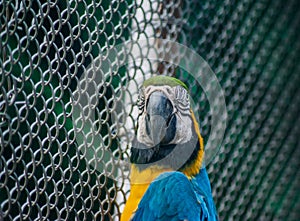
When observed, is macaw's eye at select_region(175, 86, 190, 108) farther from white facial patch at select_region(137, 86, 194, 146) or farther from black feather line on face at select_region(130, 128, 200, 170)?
black feather line on face at select_region(130, 128, 200, 170)

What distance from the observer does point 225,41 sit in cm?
192

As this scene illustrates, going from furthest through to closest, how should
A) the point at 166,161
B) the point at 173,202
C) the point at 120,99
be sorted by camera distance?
the point at 120,99 < the point at 166,161 < the point at 173,202

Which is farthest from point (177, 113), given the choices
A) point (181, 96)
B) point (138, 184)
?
point (138, 184)

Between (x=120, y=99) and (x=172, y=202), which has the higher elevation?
(x=120, y=99)

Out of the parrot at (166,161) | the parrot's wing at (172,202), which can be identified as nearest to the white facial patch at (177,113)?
the parrot at (166,161)

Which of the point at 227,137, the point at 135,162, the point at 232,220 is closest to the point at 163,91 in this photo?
the point at 135,162

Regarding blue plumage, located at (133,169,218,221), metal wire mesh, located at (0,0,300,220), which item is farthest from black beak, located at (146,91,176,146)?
metal wire mesh, located at (0,0,300,220)

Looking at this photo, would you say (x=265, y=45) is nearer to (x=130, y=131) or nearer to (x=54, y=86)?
(x=130, y=131)

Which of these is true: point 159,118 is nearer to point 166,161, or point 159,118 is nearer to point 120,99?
point 166,161

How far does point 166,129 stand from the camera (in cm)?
128

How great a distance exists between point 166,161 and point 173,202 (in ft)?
0.45

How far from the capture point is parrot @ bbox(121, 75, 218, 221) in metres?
1.25

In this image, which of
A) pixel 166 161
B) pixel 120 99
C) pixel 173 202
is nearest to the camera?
pixel 173 202

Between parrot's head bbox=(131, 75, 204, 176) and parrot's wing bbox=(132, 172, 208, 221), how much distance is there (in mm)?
79
